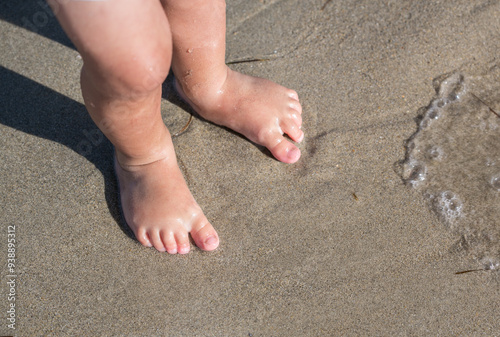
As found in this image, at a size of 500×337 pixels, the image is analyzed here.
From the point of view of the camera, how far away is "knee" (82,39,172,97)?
1.23 meters

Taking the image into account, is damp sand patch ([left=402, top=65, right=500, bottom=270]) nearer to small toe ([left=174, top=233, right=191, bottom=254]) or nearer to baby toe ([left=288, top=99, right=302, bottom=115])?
baby toe ([left=288, top=99, right=302, bottom=115])

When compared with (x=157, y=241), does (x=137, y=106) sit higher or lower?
higher

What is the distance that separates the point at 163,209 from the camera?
1.77 meters

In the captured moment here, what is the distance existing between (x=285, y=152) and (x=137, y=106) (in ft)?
2.37

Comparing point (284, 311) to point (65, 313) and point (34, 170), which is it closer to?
point (65, 313)

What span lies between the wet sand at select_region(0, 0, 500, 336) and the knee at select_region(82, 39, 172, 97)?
2.12 ft

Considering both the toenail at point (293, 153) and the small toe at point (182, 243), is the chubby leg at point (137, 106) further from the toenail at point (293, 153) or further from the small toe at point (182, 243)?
the toenail at point (293, 153)

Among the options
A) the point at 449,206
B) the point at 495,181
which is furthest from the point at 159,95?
the point at 495,181

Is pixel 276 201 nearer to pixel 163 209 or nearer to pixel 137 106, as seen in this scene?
pixel 163 209

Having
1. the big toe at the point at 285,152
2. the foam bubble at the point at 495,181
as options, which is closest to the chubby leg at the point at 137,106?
the big toe at the point at 285,152

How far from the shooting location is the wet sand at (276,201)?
160 cm

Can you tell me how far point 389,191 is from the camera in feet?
6.13

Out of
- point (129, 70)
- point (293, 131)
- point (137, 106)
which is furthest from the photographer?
point (293, 131)

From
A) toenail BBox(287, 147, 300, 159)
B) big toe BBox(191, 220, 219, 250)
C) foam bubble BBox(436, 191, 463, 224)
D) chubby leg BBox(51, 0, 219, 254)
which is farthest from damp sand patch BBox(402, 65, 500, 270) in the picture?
chubby leg BBox(51, 0, 219, 254)
